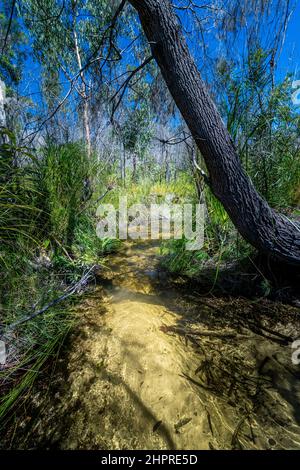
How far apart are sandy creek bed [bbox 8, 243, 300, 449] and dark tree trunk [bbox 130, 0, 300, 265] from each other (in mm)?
548

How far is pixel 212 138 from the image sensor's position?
1.23 metres

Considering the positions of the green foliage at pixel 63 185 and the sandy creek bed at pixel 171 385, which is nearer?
the sandy creek bed at pixel 171 385

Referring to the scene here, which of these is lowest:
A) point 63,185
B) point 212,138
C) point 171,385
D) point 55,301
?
point 171,385

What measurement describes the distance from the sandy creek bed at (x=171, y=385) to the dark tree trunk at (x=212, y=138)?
55 centimetres

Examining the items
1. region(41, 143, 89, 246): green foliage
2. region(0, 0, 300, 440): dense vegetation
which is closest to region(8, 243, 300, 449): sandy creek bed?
region(0, 0, 300, 440): dense vegetation

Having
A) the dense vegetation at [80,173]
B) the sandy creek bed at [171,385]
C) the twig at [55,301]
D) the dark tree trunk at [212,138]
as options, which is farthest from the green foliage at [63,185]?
the dark tree trunk at [212,138]

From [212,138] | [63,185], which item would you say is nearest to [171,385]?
[212,138]

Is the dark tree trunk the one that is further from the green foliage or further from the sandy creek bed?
the green foliage

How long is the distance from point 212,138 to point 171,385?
55.2 inches

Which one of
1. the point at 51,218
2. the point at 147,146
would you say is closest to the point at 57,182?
the point at 51,218

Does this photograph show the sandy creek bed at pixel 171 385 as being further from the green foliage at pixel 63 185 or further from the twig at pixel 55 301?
the green foliage at pixel 63 185

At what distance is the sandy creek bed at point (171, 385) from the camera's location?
29.0 inches

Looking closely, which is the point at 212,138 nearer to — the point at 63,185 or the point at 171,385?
the point at 171,385

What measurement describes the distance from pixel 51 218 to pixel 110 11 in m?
1.94
